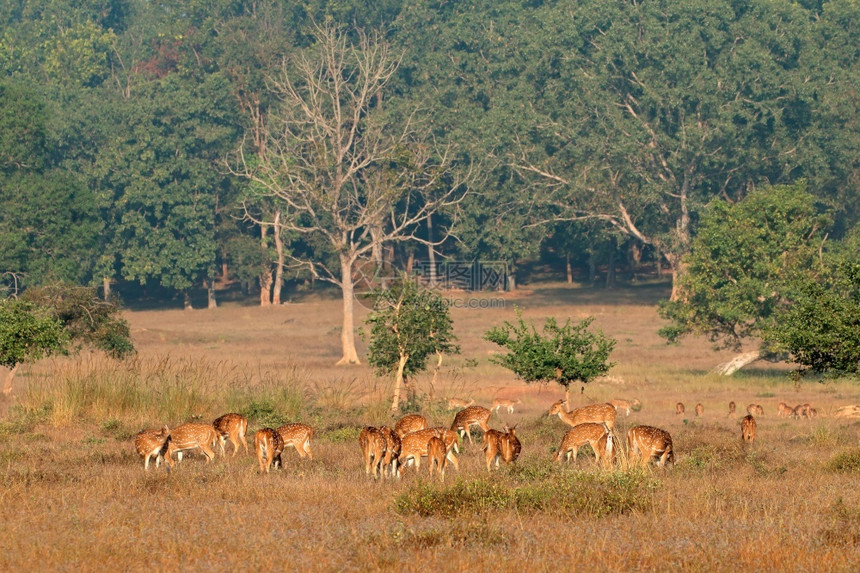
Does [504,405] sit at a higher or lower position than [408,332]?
lower

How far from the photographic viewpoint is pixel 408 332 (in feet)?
91.1

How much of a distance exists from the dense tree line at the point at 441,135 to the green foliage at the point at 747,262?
13067 mm

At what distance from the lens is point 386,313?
1102 inches

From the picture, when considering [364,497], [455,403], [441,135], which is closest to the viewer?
[364,497]

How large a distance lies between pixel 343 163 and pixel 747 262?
3388cm

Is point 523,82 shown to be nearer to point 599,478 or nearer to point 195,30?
point 195,30

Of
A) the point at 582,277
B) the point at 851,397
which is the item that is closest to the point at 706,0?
the point at 582,277

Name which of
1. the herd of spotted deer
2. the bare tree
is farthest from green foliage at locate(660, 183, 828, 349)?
the herd of spotted deer

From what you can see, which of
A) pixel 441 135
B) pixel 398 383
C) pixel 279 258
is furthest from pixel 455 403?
pixel 441 135

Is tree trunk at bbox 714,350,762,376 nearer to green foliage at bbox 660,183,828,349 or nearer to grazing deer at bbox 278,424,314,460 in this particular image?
green foliage at bbox 660,183,828,349

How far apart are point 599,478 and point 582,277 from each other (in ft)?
238

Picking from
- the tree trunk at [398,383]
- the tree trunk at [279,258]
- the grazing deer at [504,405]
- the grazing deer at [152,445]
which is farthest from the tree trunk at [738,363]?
the tree trunk at [279,258]

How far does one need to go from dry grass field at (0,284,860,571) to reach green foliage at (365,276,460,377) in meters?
1.13

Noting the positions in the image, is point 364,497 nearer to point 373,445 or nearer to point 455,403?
point 373,445
